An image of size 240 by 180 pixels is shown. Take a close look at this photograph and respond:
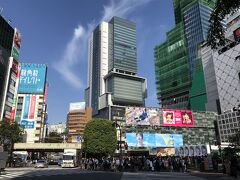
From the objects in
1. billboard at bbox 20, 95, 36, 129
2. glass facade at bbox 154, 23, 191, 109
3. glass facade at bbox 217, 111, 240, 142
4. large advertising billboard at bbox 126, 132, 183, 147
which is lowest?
large advertising billboard at bbox 126, 132, 183, 147

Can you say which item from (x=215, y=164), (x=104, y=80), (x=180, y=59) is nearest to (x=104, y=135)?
(x=215, y=164)

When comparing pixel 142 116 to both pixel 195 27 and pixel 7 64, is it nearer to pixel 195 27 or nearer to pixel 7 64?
pixel 7 64

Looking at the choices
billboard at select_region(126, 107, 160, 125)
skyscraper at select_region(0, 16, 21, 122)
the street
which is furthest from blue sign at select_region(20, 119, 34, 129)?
the street

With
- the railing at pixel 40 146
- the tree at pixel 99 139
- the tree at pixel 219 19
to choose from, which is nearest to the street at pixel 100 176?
the tree at pixel 219 19

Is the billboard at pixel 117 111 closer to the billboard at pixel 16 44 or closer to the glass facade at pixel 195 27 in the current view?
the glass facade at pixel 195 27

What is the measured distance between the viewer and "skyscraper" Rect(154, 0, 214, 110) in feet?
448

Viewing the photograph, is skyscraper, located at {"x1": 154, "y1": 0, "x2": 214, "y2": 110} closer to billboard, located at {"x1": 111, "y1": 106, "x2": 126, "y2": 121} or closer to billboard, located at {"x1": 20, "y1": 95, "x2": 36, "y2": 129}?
billboard, located at {"x1": 111, "y1": 106, "x2": 126, "y2": 121}

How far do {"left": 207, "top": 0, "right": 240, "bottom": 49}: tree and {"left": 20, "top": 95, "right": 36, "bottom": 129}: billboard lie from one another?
93577 mm

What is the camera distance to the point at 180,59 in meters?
144

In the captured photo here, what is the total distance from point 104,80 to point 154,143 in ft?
387

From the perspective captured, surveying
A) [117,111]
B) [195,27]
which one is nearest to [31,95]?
[117,111]

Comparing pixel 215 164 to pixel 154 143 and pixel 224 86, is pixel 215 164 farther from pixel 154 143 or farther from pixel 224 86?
pixel 224 86

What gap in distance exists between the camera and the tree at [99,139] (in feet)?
200

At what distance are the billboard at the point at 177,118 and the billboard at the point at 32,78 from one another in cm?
4331
